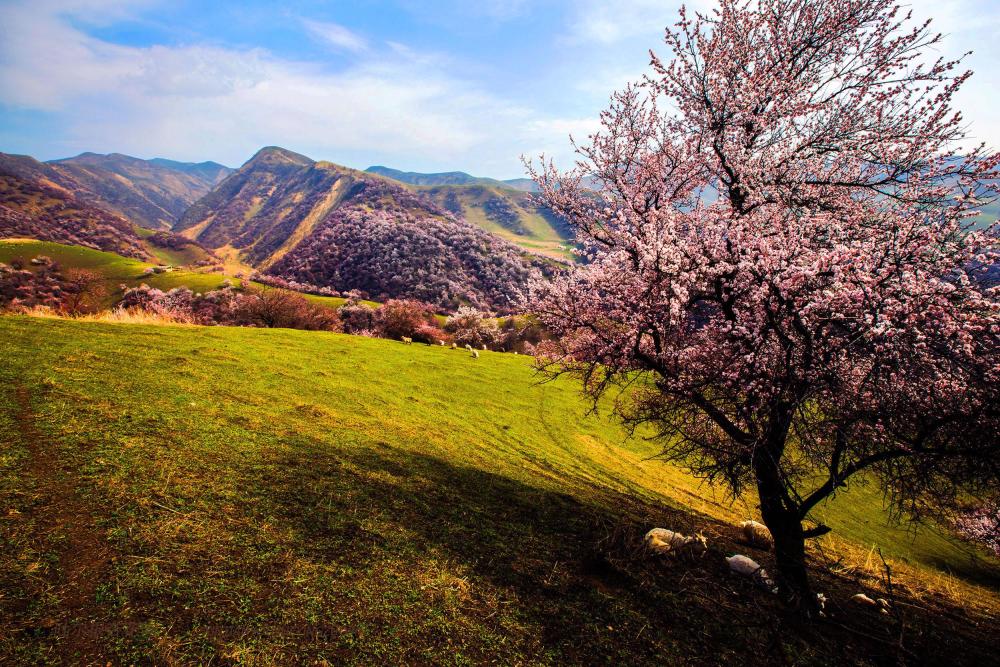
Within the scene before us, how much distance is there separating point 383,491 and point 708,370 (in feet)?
21.0

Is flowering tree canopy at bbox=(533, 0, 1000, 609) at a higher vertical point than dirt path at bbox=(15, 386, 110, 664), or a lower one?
higher

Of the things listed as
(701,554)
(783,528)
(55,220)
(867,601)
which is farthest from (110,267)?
(867,601)

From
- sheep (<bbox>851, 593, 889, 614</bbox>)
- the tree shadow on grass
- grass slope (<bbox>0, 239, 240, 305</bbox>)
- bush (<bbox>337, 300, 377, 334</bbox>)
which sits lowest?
grass slope (<bbox>0, 239, 240, 305</bbox>)

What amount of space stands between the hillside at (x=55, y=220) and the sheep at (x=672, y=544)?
6759 inches

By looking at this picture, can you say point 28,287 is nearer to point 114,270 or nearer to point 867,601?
point 114,270

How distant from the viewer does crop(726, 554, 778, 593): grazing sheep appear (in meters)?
6.50

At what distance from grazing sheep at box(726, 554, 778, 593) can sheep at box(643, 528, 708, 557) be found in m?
0.56

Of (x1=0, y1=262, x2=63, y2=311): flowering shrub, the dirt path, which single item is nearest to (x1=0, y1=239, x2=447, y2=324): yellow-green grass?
(x1=0, y1=262, x2=63, y2=311): flowering shrub

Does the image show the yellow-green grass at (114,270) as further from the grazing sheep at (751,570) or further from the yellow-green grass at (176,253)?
the grazing sheep at (751,570)

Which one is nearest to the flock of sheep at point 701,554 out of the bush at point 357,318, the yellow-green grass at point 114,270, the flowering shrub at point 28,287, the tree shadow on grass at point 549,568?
the tree shadow on grass at point 549,568

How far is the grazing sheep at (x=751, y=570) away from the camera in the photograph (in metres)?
6.50

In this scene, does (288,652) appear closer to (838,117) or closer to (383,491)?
(383,491)

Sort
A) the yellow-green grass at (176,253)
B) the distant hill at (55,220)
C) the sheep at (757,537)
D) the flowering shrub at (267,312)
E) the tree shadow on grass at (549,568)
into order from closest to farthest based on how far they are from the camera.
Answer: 1. the tree shadow on grass at (549,568)
2. the sheep at (757,537)
3. the flowering shrub at (267,312)
4. the distant hill at (55,220)
5. the yellow-green grass at (176,253)

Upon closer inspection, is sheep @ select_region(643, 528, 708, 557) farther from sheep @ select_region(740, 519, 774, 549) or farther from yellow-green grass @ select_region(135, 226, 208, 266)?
yellow-green grass @ select_region(135, 226, 208, 266)
